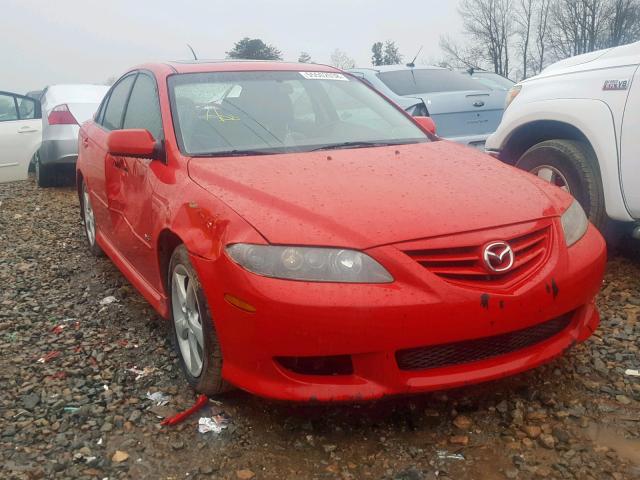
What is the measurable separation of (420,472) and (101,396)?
57.4 inches

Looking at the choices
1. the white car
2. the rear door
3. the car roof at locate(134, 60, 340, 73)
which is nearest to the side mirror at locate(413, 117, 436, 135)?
the car roof at locate(134, 60, 340, 73)

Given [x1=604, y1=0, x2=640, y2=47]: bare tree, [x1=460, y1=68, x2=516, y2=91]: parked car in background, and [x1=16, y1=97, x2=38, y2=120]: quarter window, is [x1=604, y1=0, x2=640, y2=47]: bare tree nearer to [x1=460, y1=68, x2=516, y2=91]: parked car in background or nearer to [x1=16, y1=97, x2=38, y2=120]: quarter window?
[x1=460, y1=68, x2=516, y2=91]: parked car in background

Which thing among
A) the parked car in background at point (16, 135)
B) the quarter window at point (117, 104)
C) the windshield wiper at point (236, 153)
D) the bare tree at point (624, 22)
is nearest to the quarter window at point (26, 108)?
the parked car in background at point (16, 135)

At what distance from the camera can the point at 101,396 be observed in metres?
2.84

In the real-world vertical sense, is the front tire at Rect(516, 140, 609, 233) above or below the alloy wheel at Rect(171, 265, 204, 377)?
above

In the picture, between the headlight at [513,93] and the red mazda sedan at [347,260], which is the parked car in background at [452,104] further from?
the red mazda sedan at [347,260]

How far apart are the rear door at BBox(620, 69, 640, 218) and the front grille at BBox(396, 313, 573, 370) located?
4.92 feet

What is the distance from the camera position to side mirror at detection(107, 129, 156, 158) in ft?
10.2

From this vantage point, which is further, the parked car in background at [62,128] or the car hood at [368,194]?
the parked car in background at [62,128]

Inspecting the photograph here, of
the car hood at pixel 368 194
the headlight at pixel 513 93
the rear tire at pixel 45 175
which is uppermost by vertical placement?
the headlight at pixel 513 93

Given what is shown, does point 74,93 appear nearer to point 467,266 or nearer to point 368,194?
point 368,194

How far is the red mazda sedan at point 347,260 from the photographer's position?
7.23ft

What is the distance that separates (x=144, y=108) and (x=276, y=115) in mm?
860

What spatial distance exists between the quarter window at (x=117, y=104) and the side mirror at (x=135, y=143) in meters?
1.11
